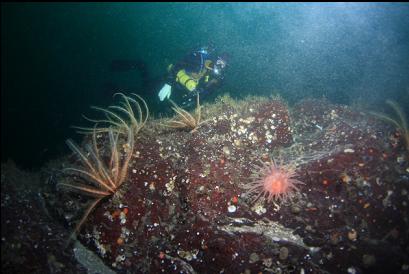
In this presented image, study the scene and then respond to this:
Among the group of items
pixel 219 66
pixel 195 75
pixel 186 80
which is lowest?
pixel 186 80

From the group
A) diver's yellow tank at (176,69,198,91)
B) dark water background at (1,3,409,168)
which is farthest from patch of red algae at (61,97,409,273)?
dark water background at (1,3,409,168)

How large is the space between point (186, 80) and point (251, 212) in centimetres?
542

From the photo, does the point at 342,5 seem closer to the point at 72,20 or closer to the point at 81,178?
the point at 81,178

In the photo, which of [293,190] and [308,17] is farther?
[308,17]

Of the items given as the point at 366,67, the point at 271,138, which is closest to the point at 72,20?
the point at 366,67

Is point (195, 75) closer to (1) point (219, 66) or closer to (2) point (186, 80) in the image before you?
(2) point (186, 80)

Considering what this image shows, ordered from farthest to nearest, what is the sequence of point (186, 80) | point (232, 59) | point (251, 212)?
1. point (232, 59)
2. point (186, 80)
3. point (251, 212)

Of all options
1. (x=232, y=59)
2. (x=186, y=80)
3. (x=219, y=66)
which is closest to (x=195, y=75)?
(x=186, y=80)

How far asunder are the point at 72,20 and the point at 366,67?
221 feet

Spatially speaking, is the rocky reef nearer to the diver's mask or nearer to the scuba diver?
the scuba diver

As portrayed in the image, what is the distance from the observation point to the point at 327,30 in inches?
641

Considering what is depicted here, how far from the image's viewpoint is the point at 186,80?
8.62 meters

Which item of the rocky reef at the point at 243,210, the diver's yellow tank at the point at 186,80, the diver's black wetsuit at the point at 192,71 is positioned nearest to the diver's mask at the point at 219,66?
the diver's black wetsuit at the point at 192,71

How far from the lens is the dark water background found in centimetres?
1266
